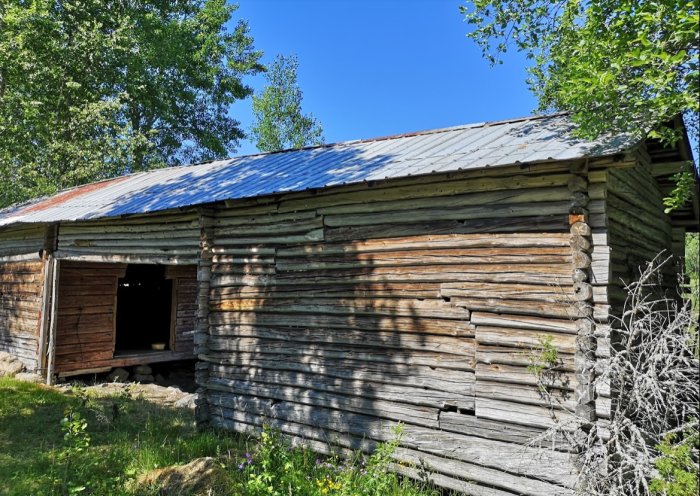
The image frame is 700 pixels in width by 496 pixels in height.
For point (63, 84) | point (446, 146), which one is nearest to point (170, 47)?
point (63, 84)

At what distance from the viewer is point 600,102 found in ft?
15.5

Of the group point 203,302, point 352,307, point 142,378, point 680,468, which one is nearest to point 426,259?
point 352,307

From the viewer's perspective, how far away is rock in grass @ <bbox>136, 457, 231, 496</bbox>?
441 cm

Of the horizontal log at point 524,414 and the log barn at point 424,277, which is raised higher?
the log barn at point 424,277

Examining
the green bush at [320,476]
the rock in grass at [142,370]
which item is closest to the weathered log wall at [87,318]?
the rock in grass at [142,370]

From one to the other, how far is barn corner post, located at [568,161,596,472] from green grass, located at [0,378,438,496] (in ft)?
5.67

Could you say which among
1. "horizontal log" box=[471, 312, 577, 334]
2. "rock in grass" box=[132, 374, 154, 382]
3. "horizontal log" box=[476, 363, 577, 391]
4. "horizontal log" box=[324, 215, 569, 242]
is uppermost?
"horizontal log" box=[324, 215, 569, 242]

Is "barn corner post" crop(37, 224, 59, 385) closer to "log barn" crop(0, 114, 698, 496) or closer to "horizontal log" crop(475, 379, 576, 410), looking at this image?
"log barn" crop(0, 114, 698, 496)

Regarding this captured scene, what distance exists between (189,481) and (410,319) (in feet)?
8.76

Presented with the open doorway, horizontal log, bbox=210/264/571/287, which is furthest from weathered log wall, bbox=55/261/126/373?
horizontal log, bbox=210/264/571/287

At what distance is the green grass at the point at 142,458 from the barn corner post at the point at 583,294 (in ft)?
5.67

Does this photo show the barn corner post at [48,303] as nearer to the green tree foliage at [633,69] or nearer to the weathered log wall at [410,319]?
the weathered log wall at [410,319]

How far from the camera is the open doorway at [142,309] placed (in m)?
12.7

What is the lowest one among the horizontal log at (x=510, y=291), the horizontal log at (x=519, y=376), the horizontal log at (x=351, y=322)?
the horizontal log at (x=519, y=376)
